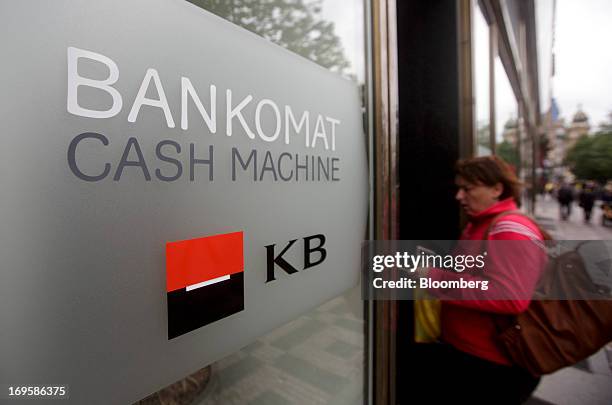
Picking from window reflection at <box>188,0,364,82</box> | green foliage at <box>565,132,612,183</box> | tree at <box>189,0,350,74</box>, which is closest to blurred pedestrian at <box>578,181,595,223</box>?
green foliage at <box>565,132,612,183</box>

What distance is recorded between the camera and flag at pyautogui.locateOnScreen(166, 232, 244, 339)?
29.5 inches

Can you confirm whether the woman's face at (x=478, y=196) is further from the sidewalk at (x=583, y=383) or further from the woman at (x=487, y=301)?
the sidewalk at (x=583, y=383)

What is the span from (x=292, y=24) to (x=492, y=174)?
113 cm

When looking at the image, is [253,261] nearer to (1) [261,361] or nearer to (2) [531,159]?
(1) [261,361]

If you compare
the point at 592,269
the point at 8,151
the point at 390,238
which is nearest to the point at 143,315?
the point at 8,151

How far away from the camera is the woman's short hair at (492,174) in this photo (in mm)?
1536

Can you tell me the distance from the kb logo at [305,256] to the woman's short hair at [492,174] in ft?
2.94

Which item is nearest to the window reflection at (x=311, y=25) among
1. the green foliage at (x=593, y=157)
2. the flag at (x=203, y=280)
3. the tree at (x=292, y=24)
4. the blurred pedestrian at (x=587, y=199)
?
the tree at (x=292, y=24)

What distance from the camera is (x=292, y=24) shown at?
1.10 meters

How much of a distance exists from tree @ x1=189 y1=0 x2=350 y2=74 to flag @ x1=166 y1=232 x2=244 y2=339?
0.59 meters

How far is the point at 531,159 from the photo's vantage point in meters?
10.9

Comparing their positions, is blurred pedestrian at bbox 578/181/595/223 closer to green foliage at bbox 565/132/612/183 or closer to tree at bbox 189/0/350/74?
green foliage at bbox 565/132/612/183

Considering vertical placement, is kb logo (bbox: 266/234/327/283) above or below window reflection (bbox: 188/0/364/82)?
below

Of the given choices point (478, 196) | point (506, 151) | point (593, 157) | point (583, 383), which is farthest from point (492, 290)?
point (506, 151)
